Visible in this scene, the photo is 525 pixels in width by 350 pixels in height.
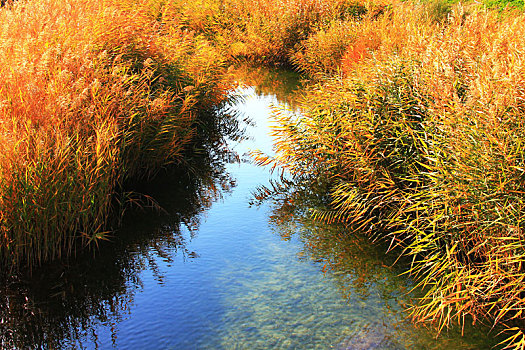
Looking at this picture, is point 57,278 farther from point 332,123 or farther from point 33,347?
point 332,123

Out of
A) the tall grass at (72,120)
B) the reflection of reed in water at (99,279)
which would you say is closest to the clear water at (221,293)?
the reflection of reed in water at (99,279)

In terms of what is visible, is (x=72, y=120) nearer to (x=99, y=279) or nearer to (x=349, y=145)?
(x=99, y=279)

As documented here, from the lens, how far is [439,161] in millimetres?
4668

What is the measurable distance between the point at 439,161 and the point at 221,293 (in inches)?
87.3

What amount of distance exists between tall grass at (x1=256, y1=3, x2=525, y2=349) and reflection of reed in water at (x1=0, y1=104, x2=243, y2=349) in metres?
1.62

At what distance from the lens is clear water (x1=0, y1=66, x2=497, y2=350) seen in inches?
164

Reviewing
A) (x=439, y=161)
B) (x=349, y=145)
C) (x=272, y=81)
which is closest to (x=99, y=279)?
(x=349, y=145)

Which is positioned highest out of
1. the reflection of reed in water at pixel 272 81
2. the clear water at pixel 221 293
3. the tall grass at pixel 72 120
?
the tall grass at pixel 72 120

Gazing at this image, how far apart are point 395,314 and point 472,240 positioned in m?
0.89

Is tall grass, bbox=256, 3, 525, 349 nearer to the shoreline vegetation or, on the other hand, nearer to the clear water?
the shoreline vegetation

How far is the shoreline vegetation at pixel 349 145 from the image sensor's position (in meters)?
4.32

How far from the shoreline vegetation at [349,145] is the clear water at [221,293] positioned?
25 cm

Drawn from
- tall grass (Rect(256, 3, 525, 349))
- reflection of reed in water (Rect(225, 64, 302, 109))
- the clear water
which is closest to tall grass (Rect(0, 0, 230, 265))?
the clear water

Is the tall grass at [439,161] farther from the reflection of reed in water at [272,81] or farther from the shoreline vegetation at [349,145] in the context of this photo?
the reflection of reed in water at [272,81]
